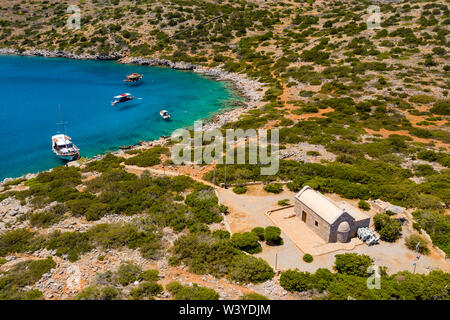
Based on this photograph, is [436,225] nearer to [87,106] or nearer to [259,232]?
[259,232]

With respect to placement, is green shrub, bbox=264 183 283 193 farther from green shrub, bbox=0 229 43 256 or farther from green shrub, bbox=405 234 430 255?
green shrub, bbox=0 229 43 256

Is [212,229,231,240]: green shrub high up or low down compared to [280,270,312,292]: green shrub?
up

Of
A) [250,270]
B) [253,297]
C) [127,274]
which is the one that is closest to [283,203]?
[250,270]

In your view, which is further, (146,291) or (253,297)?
(146,291)

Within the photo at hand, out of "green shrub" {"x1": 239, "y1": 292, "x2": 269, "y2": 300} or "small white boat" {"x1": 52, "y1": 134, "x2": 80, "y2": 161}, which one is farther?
"small white boat" {"x1": 52, "y1": 134, "x2": 80, "y2": 161}

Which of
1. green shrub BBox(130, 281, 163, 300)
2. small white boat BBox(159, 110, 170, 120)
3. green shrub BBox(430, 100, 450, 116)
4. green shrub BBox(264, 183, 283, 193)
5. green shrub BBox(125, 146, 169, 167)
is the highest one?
green shrub BBox(430, 100, 450, 116)

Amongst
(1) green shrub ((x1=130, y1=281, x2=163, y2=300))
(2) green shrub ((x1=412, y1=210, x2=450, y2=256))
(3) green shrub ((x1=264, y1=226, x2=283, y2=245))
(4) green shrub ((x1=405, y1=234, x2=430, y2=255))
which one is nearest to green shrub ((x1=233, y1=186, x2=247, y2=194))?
(3) green shrub ((x1=264, y1=226, x2=283, y2=245))
